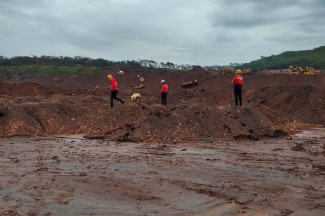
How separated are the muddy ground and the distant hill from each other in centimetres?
5523

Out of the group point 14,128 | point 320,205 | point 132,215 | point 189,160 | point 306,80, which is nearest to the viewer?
point 132,215

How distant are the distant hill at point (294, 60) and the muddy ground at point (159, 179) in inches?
2174

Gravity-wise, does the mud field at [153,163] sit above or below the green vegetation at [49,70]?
below

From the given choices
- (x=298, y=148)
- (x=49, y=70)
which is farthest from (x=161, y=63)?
(x=298, y=148)

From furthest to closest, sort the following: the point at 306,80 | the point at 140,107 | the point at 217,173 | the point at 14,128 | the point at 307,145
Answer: the point at 306,80 < the point at 140,107 < the point at 14,128 < the point at 307,145 < the point at 217,173

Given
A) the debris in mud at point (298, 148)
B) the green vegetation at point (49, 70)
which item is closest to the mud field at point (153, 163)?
the debris in mud at point (298, 148)

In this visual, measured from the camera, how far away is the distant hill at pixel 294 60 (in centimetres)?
6540

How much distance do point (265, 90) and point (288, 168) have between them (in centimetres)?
2386

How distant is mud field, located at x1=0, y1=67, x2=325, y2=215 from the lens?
6367 mm

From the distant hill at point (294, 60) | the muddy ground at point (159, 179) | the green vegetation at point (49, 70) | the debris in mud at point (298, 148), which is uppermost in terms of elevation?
the distant hill at point (294, 60)

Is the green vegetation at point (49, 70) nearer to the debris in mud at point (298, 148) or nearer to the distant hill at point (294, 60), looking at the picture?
the distant hill at point (294, 60)

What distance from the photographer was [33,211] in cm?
591

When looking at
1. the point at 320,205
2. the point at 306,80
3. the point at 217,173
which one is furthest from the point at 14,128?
Result: the point at 306,80

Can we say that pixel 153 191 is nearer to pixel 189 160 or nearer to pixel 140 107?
pixel 189 160
